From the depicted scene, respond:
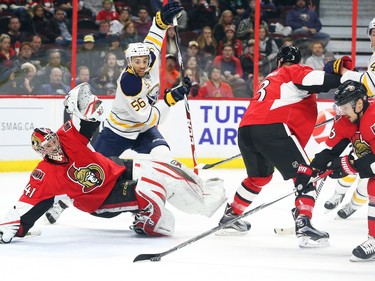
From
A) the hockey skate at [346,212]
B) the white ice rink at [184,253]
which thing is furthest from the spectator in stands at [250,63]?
the hockey skate at [346,212]

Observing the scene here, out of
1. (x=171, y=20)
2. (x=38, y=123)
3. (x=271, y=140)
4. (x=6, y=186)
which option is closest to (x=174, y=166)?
(x=271, y=140)

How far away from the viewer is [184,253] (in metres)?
4.45

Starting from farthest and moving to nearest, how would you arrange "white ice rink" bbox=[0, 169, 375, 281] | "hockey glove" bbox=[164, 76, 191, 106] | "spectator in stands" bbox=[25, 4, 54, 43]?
1. "spectator in stands" bbox=[25, 4, 54, 43]
2. "hockey glove" bbox=[164, 76, 191, 106]
3. "white ice rink" bbox=[0, 169, 375, 281]

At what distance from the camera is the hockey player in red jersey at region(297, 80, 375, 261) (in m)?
4.26

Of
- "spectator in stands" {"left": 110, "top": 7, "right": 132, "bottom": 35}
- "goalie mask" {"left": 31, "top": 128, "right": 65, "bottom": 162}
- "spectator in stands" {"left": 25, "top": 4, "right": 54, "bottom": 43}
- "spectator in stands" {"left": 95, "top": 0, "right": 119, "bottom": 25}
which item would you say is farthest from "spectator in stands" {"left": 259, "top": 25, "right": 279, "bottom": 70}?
"goalie mask" {"left": 31, "top": 128, "right": 65, "bottom": 162}

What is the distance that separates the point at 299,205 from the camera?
4668mm

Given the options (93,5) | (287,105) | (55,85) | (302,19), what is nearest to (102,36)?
(93,5)

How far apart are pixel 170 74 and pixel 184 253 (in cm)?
395

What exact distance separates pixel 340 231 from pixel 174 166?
994 millimetres

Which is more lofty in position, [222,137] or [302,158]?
[302,158]

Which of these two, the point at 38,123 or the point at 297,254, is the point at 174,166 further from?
the point at 38,123

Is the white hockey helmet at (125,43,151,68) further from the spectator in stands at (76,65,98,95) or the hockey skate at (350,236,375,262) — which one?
the spectator in stands at (76,65,98,95)

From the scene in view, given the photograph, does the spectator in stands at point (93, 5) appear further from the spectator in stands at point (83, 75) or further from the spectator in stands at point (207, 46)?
the spectator in stands at point (207, 46)

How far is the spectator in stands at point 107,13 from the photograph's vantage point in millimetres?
8156
